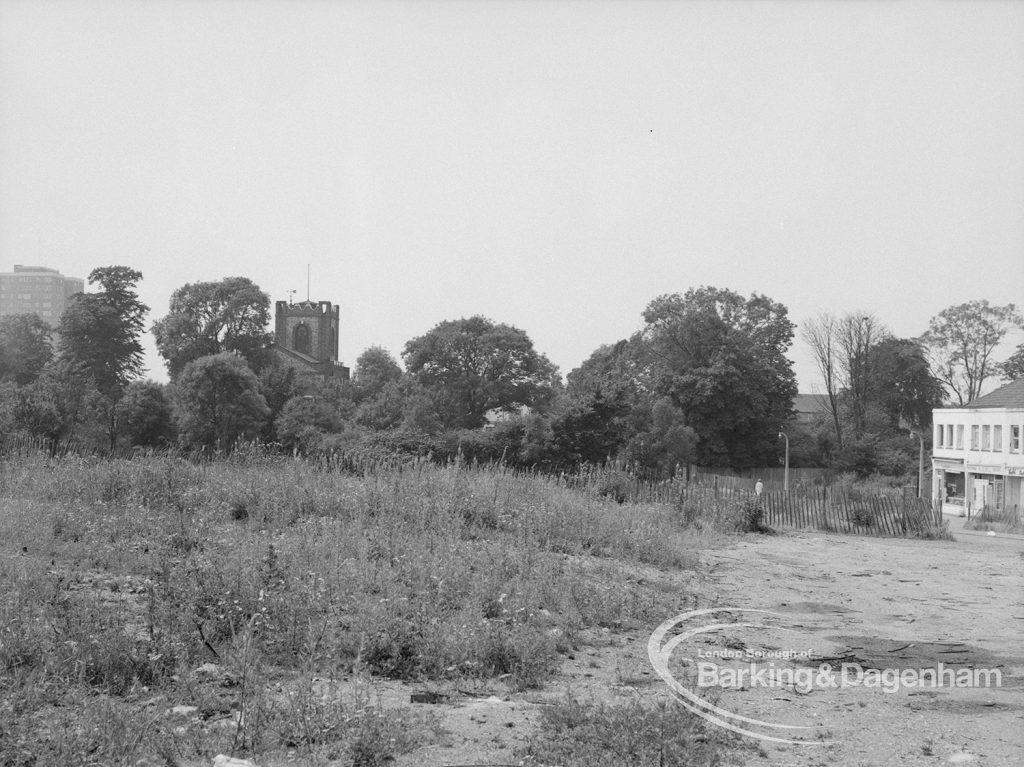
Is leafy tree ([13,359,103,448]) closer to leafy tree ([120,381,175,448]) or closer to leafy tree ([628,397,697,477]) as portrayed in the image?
leafy tree ([120,381,175,448])

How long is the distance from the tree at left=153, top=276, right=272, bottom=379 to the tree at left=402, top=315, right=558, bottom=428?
10837 millimetres

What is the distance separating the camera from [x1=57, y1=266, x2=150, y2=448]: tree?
46344 millimetres

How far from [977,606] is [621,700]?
592 cm

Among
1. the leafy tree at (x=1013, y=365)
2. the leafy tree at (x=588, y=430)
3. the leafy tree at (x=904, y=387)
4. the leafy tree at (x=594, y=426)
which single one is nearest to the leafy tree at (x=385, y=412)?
the leafy tree at (x=594, y=426)

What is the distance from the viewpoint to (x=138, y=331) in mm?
49875

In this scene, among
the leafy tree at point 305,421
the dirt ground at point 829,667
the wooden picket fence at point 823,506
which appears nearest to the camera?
the dirt ground at point 829,667

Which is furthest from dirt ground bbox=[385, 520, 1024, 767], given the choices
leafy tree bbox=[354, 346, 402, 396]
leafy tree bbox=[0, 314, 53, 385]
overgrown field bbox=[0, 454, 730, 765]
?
leafy tree bbox=[354, 346, 402, 396]

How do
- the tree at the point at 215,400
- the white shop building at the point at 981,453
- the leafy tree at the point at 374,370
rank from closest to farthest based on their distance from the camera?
the white shop building at the point at 981,453 → the tree at the point at 215,400 → the leafy tree at the point at 374,370

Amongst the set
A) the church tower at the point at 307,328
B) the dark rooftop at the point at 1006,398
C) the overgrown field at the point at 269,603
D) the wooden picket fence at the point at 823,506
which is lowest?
the wooden picket fence at the point at 823,506

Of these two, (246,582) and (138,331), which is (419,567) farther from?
(138,331)

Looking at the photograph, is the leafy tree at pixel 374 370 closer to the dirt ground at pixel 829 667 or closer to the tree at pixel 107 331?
the tree at pixel 107 331

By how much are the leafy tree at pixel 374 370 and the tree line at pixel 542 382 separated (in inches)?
304

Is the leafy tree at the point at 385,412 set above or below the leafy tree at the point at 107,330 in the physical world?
below

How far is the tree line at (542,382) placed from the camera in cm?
4394
